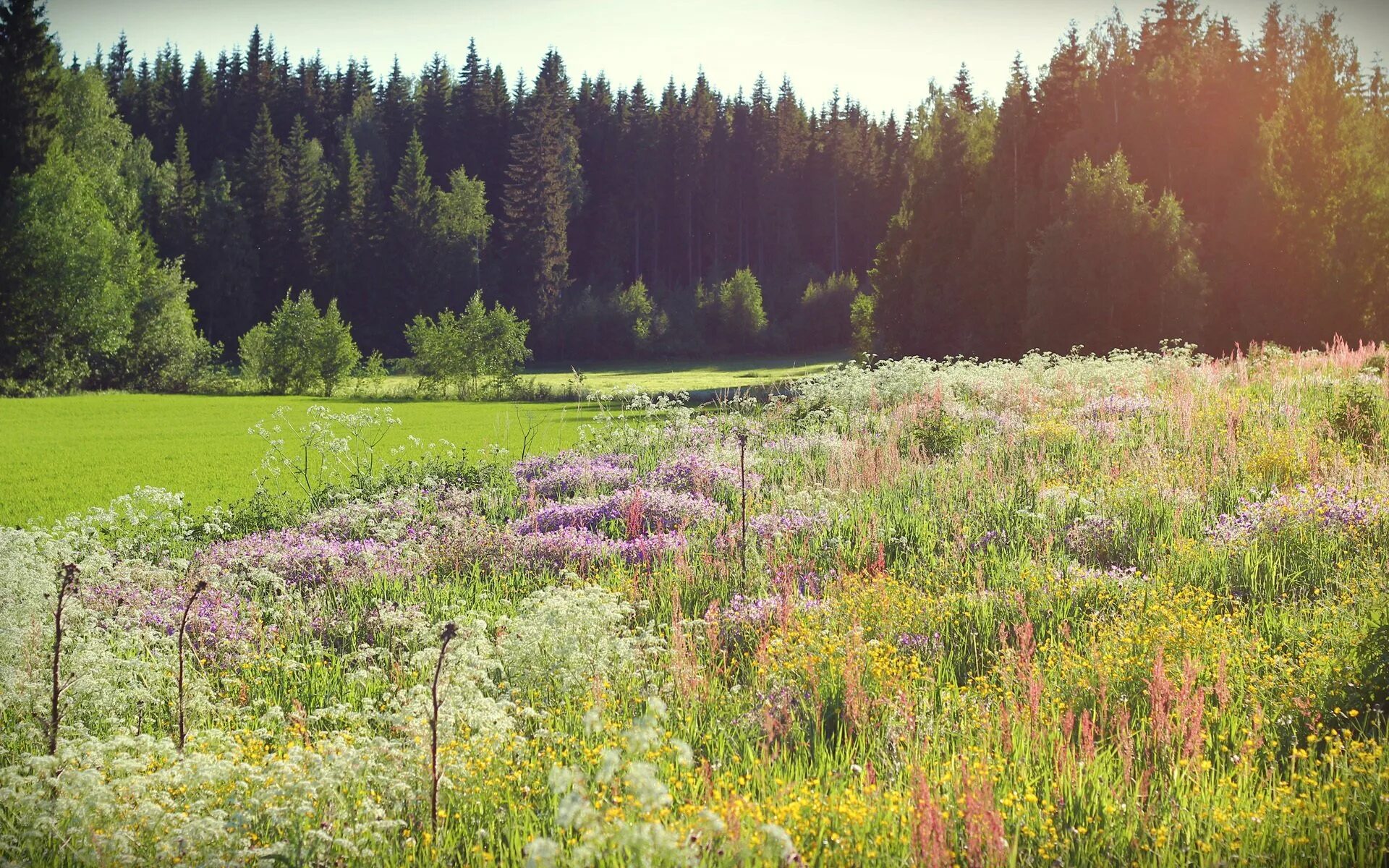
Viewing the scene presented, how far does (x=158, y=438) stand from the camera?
21.8 m

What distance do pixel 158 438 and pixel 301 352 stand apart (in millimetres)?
20628

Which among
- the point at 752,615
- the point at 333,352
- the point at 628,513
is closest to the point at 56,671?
the point at 752,615

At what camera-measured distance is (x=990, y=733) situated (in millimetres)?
4359

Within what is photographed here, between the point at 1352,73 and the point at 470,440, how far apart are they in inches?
1424

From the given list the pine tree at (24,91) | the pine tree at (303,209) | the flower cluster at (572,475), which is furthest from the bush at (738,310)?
the flower cluster at (572,475)

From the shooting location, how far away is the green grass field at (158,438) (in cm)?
1433

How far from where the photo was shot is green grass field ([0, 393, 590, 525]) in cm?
1433

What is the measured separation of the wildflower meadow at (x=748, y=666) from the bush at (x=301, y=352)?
3205 centimetres

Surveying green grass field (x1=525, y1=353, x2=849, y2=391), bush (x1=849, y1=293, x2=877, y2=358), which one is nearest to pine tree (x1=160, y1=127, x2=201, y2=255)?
green grass field (x1=525, y1=353, x2=849, y2=391)

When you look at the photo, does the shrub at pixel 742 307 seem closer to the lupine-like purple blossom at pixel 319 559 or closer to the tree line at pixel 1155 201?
the tree line at pixel 1155 201

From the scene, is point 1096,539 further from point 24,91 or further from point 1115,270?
point 24,91

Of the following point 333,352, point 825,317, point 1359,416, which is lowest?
point 1359,416

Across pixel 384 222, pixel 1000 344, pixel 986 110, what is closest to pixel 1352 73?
pixel 986 110

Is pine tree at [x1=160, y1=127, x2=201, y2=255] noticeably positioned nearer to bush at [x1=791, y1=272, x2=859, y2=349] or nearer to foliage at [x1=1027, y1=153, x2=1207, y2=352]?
bush at [x1=791, y1=272, x2=859, y2=349]
